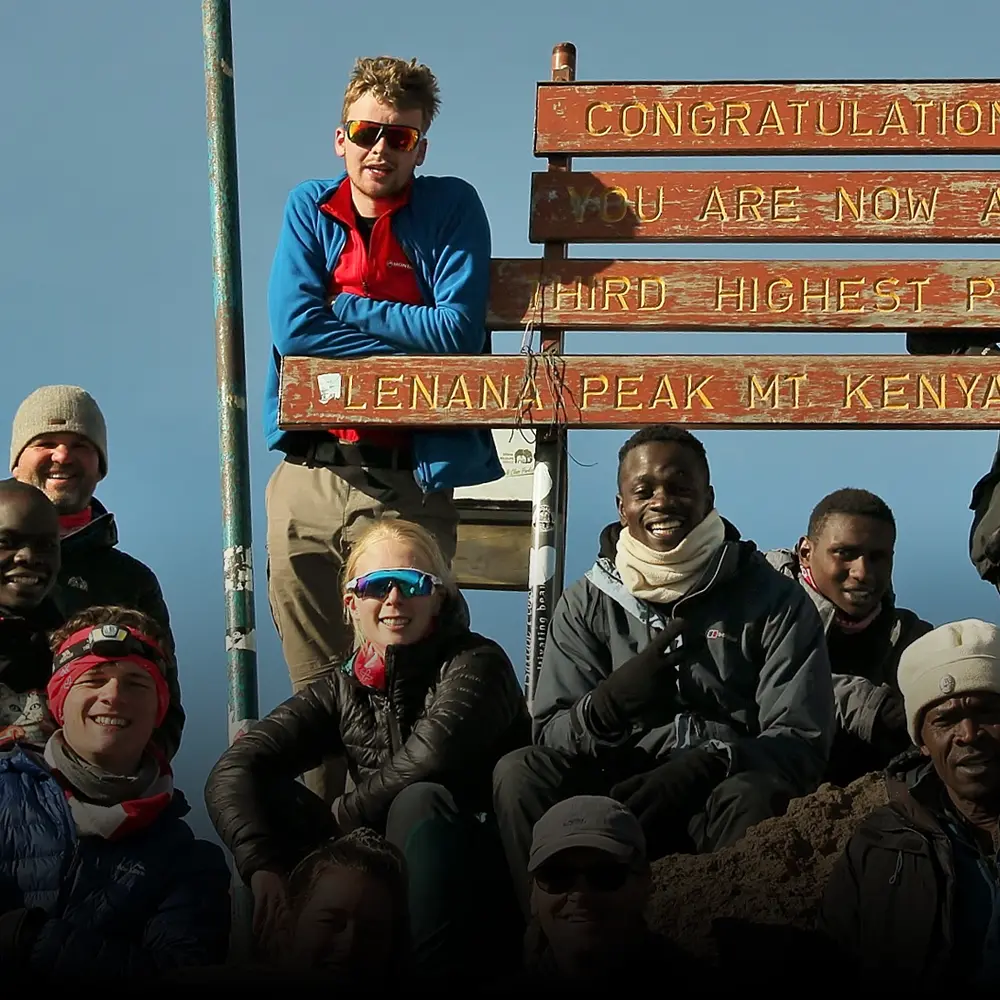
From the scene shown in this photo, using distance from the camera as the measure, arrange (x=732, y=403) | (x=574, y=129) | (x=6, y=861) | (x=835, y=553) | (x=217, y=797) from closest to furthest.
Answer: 1. (x=6, y=861)
2. (x=217, y=797)
3. (x=835, y=553)
4. (x=732, y=403)
5. (x=574, y=129)

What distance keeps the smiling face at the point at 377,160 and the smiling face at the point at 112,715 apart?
247cm

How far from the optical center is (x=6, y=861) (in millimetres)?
4355

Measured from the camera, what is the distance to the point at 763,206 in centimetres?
745

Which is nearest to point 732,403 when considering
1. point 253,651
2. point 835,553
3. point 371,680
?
point 835,553

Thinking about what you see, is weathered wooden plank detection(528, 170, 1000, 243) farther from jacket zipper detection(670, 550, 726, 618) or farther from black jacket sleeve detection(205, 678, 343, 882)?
black jacket sleeve detection(205, 678, 343, 882)

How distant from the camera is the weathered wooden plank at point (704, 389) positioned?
6.87 meters

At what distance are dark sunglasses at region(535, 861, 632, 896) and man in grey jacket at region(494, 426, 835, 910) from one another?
395 mm

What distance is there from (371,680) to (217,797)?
20.5 inches

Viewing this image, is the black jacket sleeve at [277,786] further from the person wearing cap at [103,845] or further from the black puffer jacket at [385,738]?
the person wearing cap at [103,845]

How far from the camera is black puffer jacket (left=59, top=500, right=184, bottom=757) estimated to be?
5500 millimetres

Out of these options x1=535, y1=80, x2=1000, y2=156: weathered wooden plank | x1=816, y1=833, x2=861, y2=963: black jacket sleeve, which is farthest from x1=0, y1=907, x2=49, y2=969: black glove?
x1=535, y1=80, x2=1000, y2=156: weathered wooden plank

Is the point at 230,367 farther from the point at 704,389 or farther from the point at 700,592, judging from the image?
the point at 700,592

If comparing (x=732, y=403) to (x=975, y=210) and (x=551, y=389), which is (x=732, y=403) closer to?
(x=551, y=389)

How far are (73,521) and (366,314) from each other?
1.48 metres
